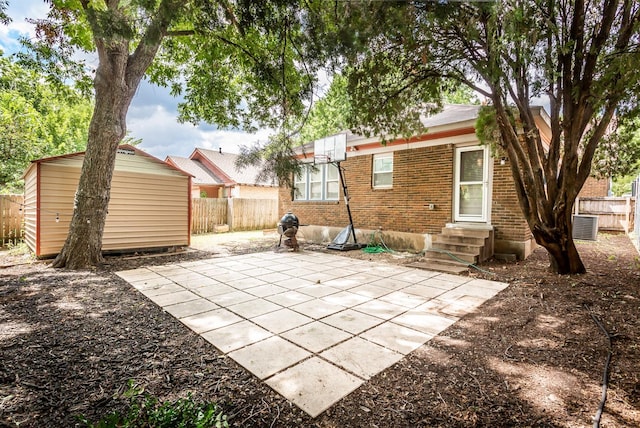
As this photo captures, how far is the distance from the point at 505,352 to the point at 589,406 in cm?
76

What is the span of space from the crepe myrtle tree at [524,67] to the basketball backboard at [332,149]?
109 inches

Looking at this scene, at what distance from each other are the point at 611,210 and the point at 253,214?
15.8 meters

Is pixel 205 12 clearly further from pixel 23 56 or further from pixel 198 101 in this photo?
pixel 23 56

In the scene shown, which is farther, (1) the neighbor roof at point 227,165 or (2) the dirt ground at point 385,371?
(1) the neighbor roof at point 227,165

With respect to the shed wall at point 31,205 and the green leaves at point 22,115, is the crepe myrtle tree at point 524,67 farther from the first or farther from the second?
the green leaves at point 22,115

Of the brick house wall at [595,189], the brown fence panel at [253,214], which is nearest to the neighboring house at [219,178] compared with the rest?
the brown fence panel at [253,214]

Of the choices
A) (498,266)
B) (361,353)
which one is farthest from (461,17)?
(498,266)

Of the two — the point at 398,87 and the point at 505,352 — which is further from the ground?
the point at 398,87

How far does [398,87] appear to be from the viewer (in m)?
6.03

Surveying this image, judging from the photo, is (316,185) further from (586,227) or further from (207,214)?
(586,227)

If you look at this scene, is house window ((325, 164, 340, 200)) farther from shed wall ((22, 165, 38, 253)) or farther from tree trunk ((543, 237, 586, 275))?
shed wall ((22, 165, 38, 253))

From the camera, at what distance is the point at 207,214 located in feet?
47.5

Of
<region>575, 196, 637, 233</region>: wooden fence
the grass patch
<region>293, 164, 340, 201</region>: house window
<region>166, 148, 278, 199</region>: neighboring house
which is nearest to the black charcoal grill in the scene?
<region>293, 164, 340, 201</region>: house window

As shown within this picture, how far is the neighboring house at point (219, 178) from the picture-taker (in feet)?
65.6
